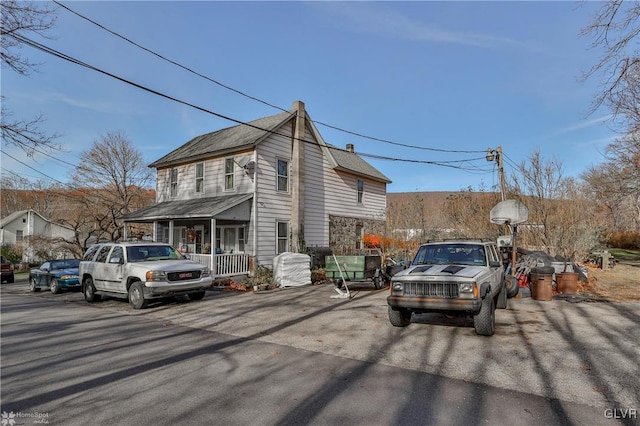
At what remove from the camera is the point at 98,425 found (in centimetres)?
356

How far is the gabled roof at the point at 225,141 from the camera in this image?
17016mm

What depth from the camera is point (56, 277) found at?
15.1 m

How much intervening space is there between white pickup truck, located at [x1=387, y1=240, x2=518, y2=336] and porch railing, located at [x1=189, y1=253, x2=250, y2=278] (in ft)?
31.2

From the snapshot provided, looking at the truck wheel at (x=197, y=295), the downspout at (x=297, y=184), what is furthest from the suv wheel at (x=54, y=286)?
the downspout at (x=297, y=184)

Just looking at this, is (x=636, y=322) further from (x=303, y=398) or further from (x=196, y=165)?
(x=196, y=165)

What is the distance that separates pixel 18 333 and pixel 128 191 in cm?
2756

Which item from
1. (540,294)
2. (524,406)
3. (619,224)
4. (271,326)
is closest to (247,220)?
(271,326)

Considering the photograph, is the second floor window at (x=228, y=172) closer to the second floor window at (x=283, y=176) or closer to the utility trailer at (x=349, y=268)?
the second floor window at (x=283, y=176)

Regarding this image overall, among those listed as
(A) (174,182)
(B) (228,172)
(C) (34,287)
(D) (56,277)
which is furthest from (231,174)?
(C) (34,287)

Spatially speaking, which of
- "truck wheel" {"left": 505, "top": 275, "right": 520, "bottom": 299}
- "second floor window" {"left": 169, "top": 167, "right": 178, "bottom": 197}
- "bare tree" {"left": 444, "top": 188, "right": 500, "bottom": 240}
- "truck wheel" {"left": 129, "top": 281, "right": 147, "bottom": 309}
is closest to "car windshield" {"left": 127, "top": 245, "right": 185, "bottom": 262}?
"truck wheel" {"left": 129, "top": 281, "right": 147, "bottom": 309}

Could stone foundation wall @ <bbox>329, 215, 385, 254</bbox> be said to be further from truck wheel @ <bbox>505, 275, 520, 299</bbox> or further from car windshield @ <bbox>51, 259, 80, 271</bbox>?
car windshield @ <bbox>51, 259, 80, 271</bbox>

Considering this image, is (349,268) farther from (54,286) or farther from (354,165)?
(54,286)

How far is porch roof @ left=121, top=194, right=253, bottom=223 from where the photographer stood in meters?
15.2

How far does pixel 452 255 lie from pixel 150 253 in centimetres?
903
